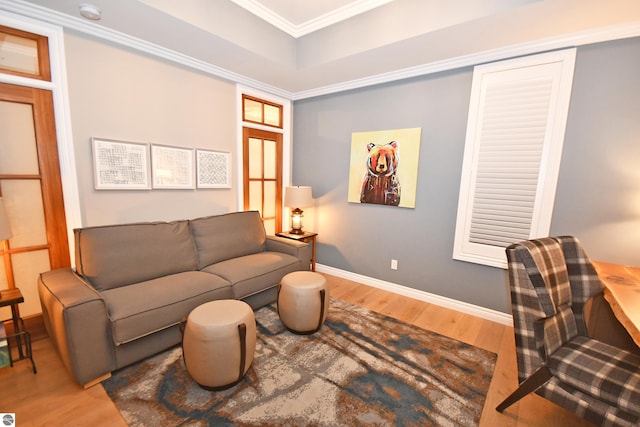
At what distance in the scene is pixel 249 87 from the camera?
3201mm

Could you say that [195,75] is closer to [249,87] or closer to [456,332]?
[249,87]

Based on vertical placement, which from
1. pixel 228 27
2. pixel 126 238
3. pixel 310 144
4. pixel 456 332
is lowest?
pixel 456 332

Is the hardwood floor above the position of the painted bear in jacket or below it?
below

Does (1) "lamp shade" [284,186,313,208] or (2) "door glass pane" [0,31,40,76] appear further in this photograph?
(1) "lamp shade" [284,186,313,208]

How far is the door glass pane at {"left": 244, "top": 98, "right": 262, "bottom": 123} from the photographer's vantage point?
3.26 m

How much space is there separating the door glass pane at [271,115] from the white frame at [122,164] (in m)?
1.52

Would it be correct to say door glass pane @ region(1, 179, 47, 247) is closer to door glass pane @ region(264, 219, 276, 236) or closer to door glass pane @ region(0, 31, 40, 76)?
door glass pane @ region(0, 31, 40, 76)

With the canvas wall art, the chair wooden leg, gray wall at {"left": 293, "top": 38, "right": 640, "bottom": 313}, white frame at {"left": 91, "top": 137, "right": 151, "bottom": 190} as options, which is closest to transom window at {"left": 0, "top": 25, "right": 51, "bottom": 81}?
white frame at {"left": 91, "top": 137, "right": 151, "bottom": 190}

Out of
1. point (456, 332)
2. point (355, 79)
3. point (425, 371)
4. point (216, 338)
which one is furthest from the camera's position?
point (355, 79)

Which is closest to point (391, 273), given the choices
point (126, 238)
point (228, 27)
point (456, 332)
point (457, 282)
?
point (457, 282)

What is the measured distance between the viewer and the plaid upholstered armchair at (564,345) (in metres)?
1.15

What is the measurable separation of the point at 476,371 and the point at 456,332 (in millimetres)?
503

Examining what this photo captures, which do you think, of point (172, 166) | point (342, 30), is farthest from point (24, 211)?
point (342, 30)

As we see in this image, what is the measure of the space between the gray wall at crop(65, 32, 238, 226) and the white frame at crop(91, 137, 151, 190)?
44mm
